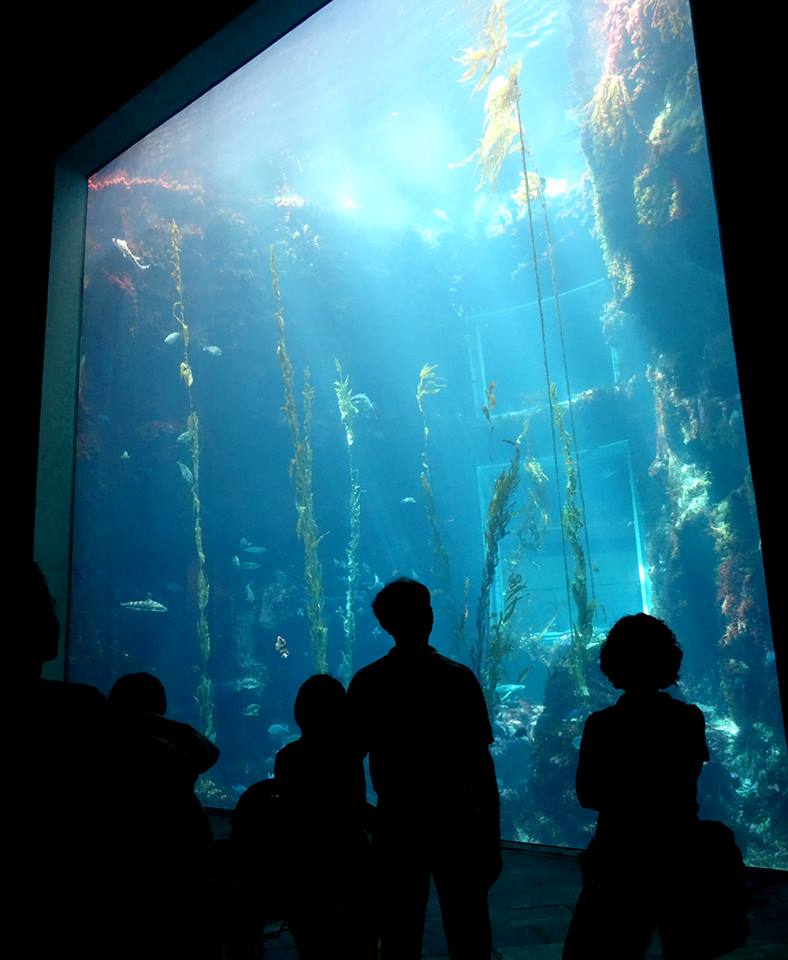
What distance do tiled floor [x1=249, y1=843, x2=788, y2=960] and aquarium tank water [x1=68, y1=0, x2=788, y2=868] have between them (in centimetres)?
592

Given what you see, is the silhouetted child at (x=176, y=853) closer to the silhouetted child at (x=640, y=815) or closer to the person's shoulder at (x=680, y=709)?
the silhouetted child at (x=640, y=815)

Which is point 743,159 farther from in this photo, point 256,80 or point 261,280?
point 256,80

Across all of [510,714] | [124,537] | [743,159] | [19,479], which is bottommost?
[510,714]

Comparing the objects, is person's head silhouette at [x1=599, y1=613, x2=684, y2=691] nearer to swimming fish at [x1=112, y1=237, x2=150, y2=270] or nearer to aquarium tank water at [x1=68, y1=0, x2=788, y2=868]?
aquarium tank water at [x1=68, y1=0, x2=788, y2=868]

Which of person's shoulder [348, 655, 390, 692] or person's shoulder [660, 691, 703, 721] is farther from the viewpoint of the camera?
person's shoulder [348, 655, 390, 692]

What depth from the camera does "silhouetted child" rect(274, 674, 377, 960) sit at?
5.64 ft

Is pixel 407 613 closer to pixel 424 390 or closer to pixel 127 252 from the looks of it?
pixel 127 252

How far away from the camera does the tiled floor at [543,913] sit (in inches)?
115

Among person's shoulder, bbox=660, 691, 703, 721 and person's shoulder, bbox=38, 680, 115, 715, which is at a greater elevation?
person's shoulder, bbox=38, 680, 115, 715

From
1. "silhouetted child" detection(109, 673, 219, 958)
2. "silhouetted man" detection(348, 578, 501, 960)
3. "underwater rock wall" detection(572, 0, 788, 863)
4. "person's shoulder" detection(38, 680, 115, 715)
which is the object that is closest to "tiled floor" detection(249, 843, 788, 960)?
"silhouetted man" detection(348, 578, 501, 960)

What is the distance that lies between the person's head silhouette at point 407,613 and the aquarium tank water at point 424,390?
209 inches

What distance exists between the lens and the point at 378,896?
72.1 inches

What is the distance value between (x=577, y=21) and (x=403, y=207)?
49.4 feet

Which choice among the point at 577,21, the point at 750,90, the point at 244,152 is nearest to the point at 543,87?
the point at 577,21
